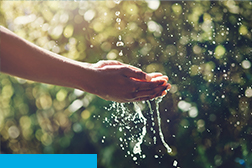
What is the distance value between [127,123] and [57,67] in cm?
96

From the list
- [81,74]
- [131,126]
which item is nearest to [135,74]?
[81,74]

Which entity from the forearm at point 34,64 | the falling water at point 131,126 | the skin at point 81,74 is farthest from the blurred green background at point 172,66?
the forearm at point 34,64

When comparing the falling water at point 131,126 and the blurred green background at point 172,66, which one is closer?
the blurred green background at point 172,66

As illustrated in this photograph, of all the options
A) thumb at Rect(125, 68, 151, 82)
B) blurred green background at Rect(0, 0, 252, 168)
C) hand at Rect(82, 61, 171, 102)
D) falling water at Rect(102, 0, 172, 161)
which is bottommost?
falling water at Rect(102, 0, 172, 161)

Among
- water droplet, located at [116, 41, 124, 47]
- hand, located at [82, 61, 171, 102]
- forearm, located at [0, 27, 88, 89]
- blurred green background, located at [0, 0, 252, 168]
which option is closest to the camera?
forearm, located at [0, 27, 88, 89]

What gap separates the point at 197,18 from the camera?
5.07 feet

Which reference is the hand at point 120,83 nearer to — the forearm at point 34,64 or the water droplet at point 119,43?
the forearm at point 34,64

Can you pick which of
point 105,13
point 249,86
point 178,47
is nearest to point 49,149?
point 105,13

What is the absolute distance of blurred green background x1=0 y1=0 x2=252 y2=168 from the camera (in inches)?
61.9

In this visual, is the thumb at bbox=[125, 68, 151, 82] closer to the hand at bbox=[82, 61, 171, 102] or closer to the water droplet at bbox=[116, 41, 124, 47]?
the hand at bbox=[82, 61, 171, 102]

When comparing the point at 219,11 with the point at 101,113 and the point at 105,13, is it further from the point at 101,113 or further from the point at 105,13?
the point at 101,113

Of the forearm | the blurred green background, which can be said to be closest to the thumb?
the forearm

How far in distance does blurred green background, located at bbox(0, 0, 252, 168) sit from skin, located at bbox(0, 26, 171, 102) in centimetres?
63

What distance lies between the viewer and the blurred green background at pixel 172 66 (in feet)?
5.16
